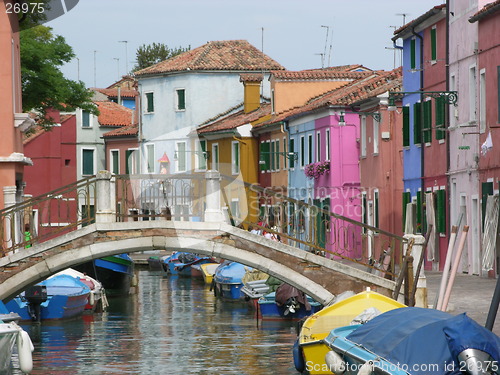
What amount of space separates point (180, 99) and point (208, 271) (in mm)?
15399

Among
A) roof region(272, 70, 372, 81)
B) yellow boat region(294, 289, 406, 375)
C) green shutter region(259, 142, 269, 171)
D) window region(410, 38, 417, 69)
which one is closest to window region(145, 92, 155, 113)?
green shutter region(259, 142, 269, 171)

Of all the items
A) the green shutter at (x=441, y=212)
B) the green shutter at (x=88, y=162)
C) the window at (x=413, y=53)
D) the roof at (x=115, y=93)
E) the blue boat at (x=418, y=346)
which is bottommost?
the blue boat at (x=418, y=346)

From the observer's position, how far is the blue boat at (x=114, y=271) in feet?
120

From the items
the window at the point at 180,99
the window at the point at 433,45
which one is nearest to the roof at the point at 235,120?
the window at the point at 180,99

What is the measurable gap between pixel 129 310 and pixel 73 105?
6539 mm

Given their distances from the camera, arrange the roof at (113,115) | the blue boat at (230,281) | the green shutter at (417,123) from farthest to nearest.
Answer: the roof at (113,115) → the blue boat at (230,281) → the green shutter at (417,123)

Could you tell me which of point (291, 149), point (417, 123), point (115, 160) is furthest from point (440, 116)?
point (115, 160)

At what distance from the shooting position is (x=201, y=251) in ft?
68.8

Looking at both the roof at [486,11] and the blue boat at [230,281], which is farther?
the blue boat at [230,281]

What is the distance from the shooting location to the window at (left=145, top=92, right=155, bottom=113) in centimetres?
5584

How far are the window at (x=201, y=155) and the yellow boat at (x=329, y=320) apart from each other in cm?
3576

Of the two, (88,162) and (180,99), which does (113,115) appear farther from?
(180,99)

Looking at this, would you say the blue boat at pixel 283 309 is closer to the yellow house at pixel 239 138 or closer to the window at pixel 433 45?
the window at pixel 433 45

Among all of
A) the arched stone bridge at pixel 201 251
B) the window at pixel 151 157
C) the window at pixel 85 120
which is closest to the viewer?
the arched stone bridge at pixel 201 251
